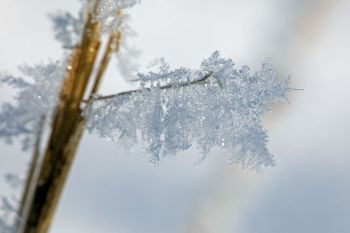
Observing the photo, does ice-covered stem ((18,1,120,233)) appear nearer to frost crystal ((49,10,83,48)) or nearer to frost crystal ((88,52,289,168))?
frost crystal ((49,10,83,48))

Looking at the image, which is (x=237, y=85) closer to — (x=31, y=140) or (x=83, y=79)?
(x=83, y=79)

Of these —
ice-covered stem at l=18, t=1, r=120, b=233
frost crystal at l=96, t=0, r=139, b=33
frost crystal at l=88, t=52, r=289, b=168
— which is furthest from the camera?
frost crystal at l=88, t=52, r=289, b=168

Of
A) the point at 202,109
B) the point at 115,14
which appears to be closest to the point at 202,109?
the point at 202,109

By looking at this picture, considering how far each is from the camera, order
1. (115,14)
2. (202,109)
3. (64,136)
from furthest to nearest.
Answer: (202,109) → (115,14) → (64,136)

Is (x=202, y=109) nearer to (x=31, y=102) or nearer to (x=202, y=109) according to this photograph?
(x=202, y=109)

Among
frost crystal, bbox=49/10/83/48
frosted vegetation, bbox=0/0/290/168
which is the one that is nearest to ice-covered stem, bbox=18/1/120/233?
frost crystal, bbox=49/10/83/48
